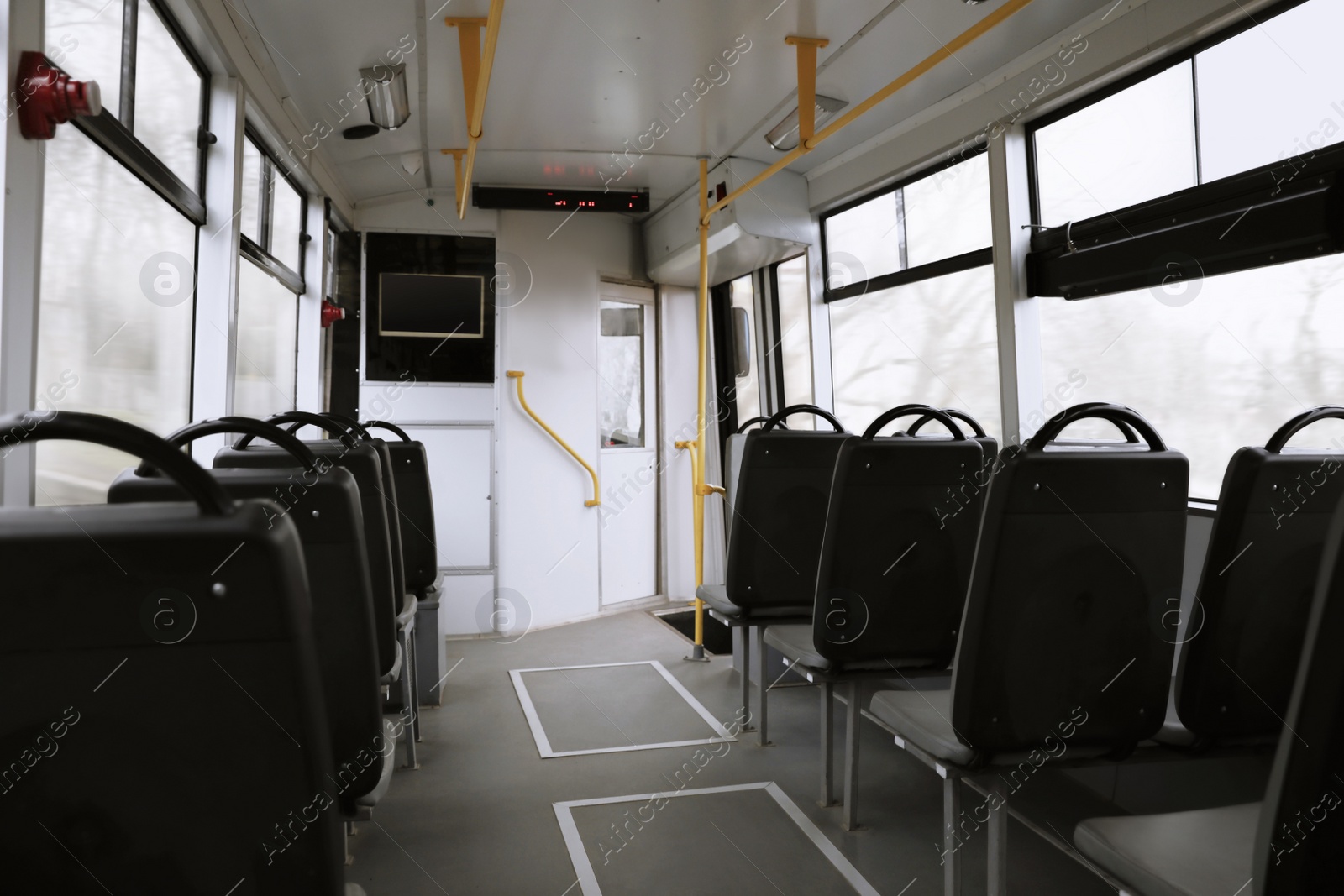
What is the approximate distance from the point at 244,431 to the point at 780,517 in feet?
6.44

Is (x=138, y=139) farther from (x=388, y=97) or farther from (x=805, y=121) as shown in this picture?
(x=805, y=121)

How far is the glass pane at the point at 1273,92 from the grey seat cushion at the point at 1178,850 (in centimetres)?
195

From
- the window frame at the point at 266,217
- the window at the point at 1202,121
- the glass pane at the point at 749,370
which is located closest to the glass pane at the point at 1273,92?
the window at the point at 1202,121

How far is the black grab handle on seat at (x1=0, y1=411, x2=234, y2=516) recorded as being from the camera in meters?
0.73

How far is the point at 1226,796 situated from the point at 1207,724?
83 cm

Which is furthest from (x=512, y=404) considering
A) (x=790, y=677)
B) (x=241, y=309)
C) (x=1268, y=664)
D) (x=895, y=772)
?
(x=1268, y=664)

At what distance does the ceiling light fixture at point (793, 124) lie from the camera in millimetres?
3822

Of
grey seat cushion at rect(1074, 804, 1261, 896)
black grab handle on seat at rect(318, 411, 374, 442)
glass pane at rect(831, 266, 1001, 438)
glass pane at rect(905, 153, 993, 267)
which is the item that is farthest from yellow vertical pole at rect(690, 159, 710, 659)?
grey seat cushion at rect(1074, 804, 1261, 896)

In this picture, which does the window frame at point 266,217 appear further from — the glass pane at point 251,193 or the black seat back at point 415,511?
the black seat back at point 415,511

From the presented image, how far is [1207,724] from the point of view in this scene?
65.2 inches

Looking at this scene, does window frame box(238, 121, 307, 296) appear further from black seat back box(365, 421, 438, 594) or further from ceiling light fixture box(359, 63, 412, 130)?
black seat back box(365, 421, 438, 594)

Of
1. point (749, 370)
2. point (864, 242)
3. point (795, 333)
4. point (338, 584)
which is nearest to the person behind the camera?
point (338, 584)

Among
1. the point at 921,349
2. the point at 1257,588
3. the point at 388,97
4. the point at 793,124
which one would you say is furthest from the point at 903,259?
the point at 1257,588

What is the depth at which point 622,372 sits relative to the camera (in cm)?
591
